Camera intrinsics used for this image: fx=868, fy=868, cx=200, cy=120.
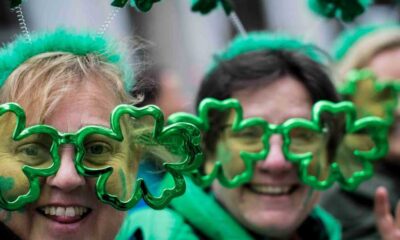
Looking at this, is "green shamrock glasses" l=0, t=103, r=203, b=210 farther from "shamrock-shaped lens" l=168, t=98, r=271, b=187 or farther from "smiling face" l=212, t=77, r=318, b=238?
"smiling face" l=212, t=77, r=318, b=238

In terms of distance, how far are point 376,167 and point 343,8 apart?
1.27 m

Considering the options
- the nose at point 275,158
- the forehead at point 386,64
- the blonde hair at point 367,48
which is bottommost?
the nose at point 275,158

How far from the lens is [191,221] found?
2.65 meters

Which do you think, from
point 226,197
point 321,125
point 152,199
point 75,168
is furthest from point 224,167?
point 75,168

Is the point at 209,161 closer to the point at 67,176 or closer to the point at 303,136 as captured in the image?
the point at 303,136

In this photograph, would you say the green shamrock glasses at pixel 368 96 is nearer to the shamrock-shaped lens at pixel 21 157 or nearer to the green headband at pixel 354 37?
the green headband at pixel 354 37

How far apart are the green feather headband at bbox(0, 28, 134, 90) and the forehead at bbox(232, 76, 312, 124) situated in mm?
596

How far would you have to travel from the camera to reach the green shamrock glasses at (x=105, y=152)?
74.5 inches

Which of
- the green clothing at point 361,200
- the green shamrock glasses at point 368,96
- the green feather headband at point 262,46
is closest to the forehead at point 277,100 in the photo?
the green feather headband at point 262,46

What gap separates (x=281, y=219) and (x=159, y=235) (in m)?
0.37

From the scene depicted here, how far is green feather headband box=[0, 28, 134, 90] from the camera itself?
2.03 m

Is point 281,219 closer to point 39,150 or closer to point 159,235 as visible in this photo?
point 159,235

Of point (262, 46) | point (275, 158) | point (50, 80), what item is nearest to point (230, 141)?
point (275, 158)

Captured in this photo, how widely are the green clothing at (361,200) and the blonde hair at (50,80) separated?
1744 millimetres
